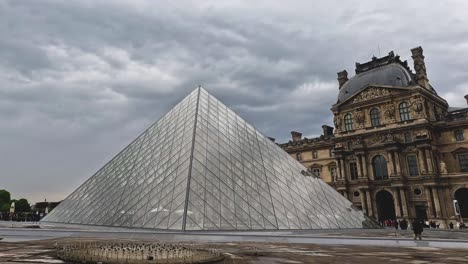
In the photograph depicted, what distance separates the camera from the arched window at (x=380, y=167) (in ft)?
155

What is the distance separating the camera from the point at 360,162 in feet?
159

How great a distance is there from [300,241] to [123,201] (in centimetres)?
1278

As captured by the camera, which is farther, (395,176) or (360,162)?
(360,162)

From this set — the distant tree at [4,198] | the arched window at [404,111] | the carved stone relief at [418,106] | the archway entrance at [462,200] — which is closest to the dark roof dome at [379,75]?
the arched window at [404,111]

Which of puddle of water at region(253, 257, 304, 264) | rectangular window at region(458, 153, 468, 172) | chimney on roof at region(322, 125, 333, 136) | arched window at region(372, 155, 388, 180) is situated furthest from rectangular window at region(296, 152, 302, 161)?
puddle of water at region(253, 257, 304, 264)

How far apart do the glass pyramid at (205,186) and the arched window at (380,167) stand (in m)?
25.0

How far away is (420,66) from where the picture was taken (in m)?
49.8

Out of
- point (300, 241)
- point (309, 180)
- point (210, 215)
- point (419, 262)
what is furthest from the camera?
point (309, 180)

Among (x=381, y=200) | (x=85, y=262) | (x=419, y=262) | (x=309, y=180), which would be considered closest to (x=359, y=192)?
(x=381, y=200)

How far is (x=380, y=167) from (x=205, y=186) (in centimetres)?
3657

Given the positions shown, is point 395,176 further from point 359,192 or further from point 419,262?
point 419,262

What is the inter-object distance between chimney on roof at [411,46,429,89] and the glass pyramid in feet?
109

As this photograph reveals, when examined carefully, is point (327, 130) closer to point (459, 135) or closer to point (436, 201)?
point (459, 135)

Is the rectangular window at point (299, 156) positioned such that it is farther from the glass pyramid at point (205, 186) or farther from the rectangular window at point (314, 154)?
the glass pyramid at point (205, 186)
